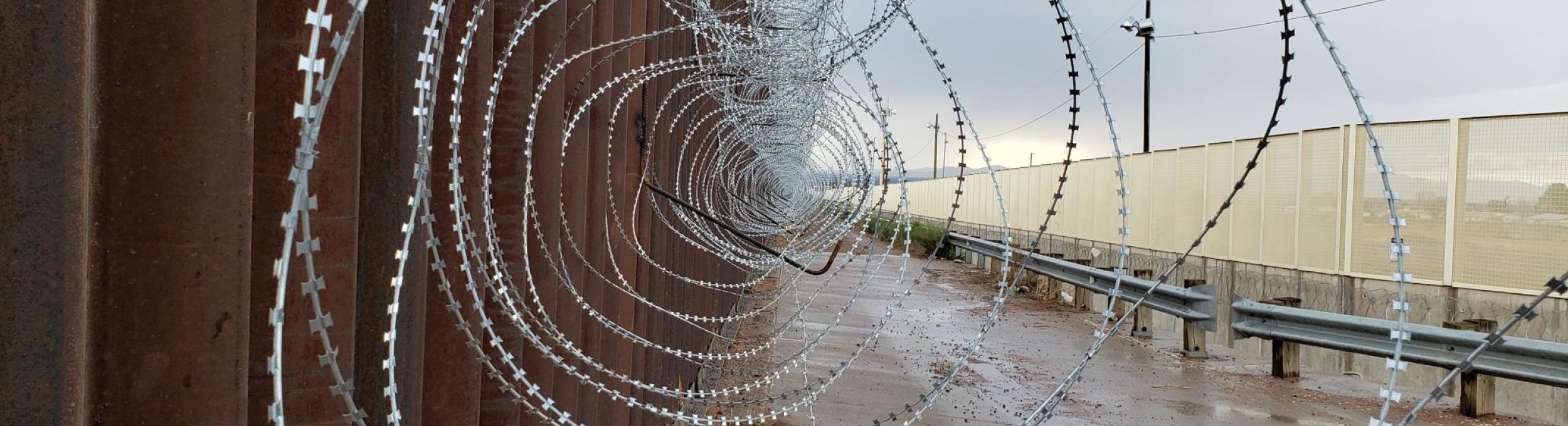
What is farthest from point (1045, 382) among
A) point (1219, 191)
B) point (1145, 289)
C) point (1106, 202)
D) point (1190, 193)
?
point (1106, 202)

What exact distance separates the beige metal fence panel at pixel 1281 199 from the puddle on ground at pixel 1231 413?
24.7 ft

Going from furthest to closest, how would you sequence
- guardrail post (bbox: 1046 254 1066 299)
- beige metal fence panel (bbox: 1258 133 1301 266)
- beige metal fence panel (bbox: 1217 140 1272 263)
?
guardrail post (bbox: 1046 254 1066 299) < beige metal fence panel (bbox: 1217 140 1272 263) < beige metal fence panel (bbox: 1258 133 1301 266)

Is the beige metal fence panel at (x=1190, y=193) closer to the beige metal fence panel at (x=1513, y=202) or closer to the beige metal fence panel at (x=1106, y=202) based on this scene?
the beige metal fence panel at (x=1106, y=202)

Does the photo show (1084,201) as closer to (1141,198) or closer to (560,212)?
(1141,198)

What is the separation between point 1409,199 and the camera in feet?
43.9

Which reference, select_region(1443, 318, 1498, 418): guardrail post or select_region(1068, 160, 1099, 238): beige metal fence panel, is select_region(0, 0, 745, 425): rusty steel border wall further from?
select_region(1068, 160, 1099, 238): beige metal fence panel

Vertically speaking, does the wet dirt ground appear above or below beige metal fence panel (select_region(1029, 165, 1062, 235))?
below

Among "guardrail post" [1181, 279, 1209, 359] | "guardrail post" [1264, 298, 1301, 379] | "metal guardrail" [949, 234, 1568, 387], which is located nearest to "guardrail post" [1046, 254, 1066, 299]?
"metal guardrail" [949, 234, 1568, 387]

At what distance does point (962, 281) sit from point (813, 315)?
961 cm

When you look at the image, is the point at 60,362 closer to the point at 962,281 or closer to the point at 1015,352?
the point at 1015,352

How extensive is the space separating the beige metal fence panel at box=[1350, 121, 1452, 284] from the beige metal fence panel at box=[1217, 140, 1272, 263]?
8.17 ft

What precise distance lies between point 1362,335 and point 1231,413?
5.39ft

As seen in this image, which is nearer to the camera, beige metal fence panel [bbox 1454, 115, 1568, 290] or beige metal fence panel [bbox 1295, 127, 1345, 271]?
beige metal fence panel [bbox 1454, 115, 1568, 290]

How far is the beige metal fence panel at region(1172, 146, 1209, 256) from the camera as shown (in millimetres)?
19703
